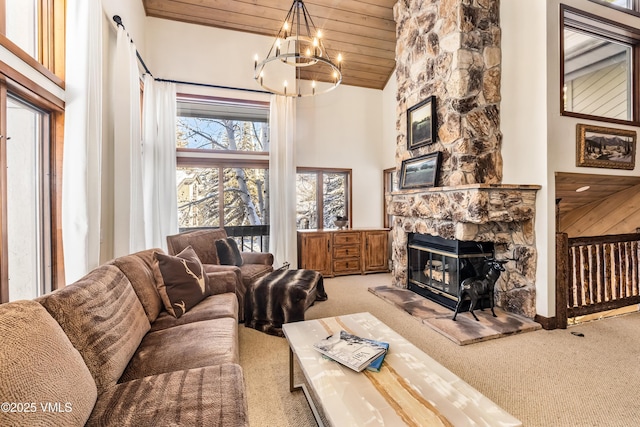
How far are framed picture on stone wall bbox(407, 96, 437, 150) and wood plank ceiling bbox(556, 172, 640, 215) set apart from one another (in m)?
Answer: 1.40

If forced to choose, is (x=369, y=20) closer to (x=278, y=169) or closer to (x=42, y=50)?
(x=278, y=169)

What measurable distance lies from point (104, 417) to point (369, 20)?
550 centimetres

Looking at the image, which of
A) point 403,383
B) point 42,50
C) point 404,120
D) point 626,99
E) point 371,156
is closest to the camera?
point 403,383

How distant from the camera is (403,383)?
133cm

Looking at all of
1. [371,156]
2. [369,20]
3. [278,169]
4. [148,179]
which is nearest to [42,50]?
[148,179]

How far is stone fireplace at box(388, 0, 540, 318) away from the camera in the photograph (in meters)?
2.92

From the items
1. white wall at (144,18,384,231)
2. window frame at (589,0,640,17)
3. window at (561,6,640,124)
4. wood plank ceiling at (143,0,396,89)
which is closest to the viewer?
window frame at (589,0,640,17)

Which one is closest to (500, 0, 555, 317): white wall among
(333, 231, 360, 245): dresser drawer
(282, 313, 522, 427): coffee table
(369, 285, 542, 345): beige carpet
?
(369, 285, 542, 345): beige carpet

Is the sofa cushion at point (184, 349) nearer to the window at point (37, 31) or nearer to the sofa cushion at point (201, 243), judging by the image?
the sofa cushion at point (201, 243)

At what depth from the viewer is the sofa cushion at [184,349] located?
56.9 inches

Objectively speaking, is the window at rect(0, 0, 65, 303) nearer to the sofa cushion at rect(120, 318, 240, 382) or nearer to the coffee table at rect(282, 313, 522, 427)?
the sofa cushion at rect(120, 318, 240, 382)

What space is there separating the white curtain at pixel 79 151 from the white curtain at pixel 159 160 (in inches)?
67.9

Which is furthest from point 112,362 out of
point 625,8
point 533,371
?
point 625,8

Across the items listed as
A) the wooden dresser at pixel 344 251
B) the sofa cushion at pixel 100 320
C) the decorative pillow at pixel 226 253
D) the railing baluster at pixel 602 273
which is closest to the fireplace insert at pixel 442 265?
the railing baluster at pixel 602 273
